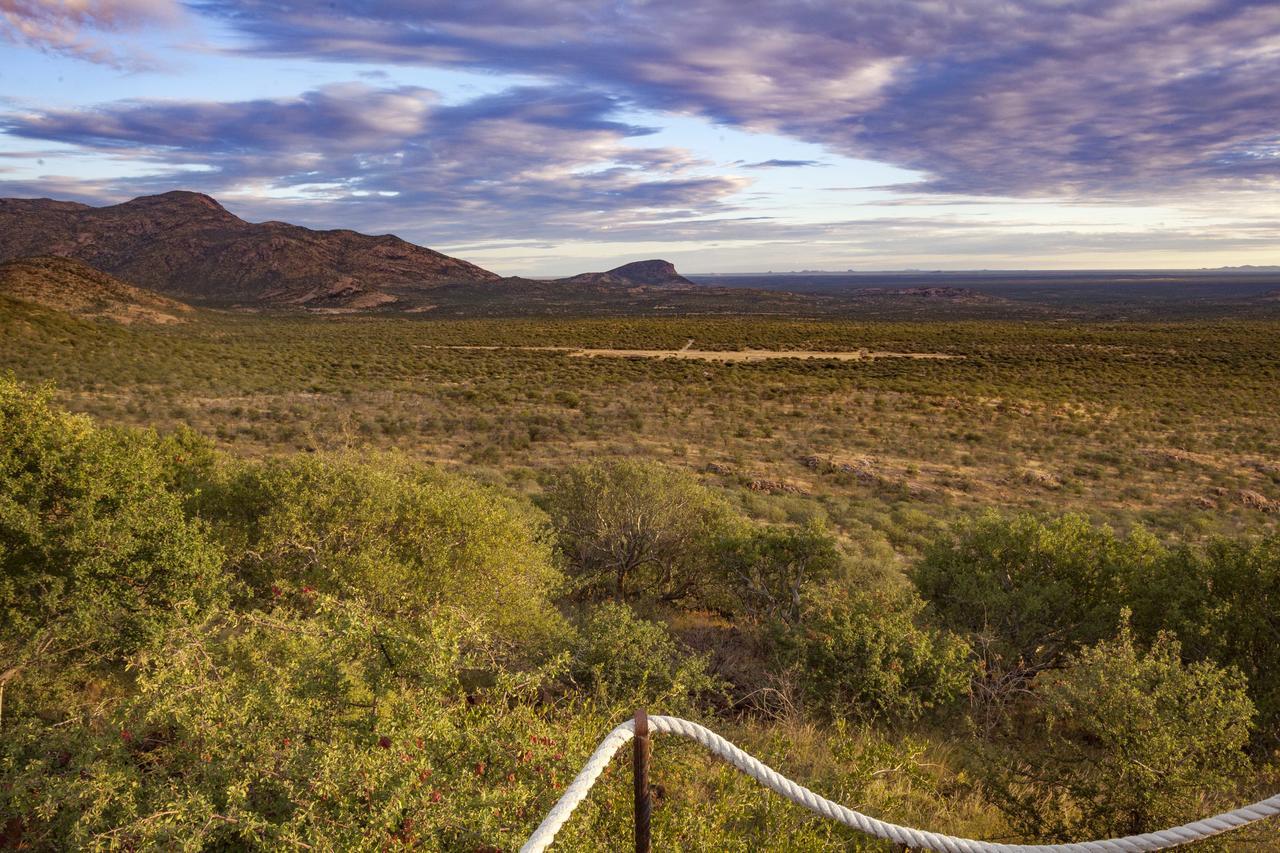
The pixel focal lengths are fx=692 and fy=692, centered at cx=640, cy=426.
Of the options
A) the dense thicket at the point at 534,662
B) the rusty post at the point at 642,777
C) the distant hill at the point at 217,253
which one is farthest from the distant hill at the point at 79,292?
the rusty post at the point at 642,777

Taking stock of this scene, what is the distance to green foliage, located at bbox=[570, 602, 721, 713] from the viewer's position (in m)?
5.84

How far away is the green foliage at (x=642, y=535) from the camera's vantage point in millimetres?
10617

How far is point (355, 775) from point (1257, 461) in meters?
28.5

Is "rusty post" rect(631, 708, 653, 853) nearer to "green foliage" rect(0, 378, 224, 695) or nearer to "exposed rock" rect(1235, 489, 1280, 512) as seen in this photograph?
"green foliage" rect(0, 378, 224, 695)

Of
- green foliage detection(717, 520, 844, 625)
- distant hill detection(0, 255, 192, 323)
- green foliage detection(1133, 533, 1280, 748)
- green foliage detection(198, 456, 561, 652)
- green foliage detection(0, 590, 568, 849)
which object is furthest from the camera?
distant hill detection(0, 255, 192, 323)

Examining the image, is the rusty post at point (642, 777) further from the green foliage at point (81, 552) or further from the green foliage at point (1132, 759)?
the green foliage at point (81, 552)

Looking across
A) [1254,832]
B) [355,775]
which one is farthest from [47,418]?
[1254,832]

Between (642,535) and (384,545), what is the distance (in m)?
4.33

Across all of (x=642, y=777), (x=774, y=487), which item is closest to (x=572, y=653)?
(x=642, y=777)

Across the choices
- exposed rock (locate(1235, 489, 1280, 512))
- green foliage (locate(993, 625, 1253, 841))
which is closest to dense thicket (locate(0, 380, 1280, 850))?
green foliage (locate(993, 625, 1253, 841))

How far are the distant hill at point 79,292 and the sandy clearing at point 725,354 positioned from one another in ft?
132

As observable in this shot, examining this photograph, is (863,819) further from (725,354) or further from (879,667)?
(725,354)

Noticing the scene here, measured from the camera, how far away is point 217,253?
5930 inches

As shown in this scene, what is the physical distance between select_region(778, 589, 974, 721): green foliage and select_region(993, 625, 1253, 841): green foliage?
5.68ft
